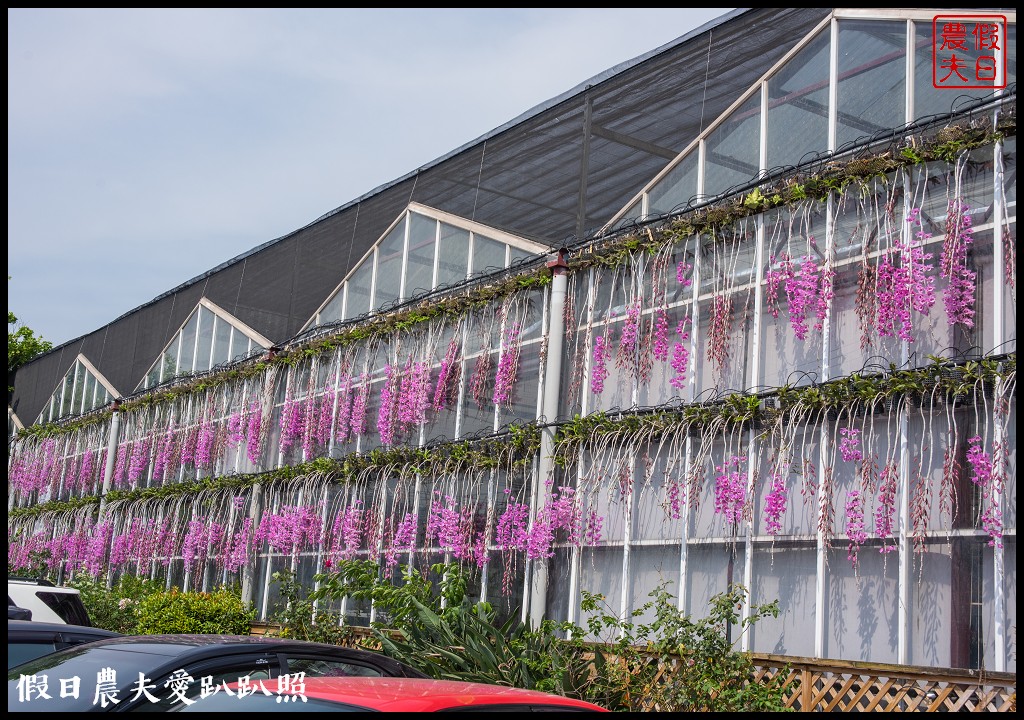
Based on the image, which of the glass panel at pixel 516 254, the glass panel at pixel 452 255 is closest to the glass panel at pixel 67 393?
the glass panel at pixel 452 255

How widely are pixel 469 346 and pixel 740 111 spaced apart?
430cm

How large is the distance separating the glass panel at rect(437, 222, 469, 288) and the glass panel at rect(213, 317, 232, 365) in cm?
571

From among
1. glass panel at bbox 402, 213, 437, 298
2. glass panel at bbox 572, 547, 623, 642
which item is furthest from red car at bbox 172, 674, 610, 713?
glass panel at bbox 402, 213, 437, 298

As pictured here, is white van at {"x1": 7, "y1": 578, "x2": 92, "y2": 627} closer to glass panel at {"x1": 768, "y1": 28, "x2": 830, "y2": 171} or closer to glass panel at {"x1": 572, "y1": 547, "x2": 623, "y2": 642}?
glass panel at {"x1": 572, "y1": 547, "x2": 623, "y2": 642}

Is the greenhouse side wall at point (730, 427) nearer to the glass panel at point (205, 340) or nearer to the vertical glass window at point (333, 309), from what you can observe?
the vertical glass window at point (333, 309)

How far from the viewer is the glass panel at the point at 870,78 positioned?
906 cm

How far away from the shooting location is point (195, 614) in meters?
14.6

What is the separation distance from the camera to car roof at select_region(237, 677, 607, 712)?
3805 millimetres

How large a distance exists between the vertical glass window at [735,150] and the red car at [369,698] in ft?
22.5

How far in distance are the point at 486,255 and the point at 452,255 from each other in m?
0.69

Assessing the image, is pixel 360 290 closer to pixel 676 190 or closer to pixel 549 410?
pixel 549 410

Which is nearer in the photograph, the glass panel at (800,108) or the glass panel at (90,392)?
the glass panel at (800,108)

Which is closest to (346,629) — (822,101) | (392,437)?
(392,437)

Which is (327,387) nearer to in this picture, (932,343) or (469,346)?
(469,346)
